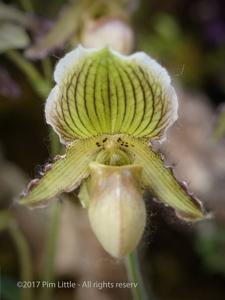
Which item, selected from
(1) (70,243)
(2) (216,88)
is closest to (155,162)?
(1) (70,243)

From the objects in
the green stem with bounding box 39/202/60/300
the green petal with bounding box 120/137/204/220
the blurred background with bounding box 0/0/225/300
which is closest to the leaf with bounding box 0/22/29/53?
the blurred background with bounding box 0/0/225/300

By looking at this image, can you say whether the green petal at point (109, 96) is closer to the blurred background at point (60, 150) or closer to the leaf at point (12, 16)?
the blurred background at point (60, 150)

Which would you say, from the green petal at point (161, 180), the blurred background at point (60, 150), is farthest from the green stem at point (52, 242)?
the green petal at point (161, 180)

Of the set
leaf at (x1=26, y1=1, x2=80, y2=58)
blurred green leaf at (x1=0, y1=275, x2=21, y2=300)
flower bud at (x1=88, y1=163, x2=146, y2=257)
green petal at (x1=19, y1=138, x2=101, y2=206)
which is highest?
leaf at (x1=26, y1=1, x2=80, y2=58)

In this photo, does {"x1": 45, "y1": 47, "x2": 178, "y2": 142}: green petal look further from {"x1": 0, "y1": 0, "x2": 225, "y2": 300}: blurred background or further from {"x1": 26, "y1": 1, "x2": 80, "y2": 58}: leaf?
{"x1": 26, "y1": 1, "x2": 80, "y2": 58}: leaf

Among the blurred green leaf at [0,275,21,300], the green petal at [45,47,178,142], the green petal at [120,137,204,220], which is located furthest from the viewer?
the blurred green leaf at [0,275,21,300]

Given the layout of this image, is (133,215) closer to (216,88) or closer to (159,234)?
(159,234)

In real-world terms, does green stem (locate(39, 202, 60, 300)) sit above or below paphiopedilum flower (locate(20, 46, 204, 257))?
above
